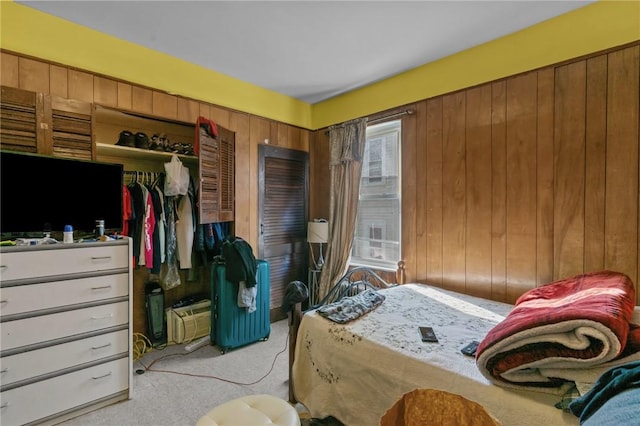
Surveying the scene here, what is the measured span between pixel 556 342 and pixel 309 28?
2399 millimetres

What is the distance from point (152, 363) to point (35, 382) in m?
0.88

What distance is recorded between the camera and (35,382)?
1.70m

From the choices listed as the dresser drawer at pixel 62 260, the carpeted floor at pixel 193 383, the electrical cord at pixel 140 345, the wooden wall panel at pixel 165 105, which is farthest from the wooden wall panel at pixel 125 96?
the carpeted floor at pixel 193 383

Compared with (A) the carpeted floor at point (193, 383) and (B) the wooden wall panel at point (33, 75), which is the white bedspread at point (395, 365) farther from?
(B) the wooden wall panel at point (33, 75)

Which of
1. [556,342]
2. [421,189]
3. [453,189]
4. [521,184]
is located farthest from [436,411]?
[421,189]

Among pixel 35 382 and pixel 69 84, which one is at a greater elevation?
pixel 69 84

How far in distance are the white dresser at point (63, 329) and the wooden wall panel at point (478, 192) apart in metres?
2.63

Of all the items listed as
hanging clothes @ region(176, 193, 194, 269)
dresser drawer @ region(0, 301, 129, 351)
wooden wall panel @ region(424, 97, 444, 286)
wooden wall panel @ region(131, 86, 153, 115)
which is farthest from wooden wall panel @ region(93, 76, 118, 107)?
wooden wall panel @ region(424, 97, 444, 286)

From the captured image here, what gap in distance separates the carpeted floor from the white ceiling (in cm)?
267

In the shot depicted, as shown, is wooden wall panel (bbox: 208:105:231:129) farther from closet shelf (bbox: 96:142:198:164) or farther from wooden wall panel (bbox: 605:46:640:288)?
wooden wall panel (bbox: 605:46:640:288)

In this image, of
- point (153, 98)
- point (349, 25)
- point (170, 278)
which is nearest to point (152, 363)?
point (170, 278)

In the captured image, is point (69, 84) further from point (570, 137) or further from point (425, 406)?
point (570, 137)

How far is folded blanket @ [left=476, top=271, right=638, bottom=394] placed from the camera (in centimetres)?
102

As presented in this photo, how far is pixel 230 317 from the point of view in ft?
8.87
